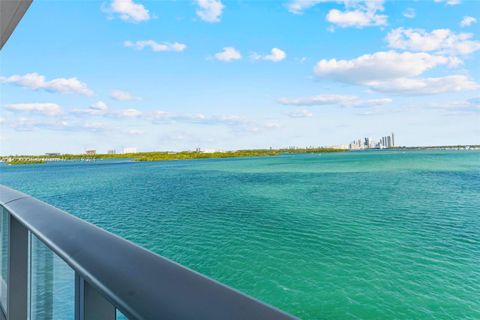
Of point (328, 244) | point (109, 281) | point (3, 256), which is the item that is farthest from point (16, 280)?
point (328, 244)

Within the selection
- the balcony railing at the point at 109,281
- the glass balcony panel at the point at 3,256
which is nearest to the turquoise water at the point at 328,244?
the glass balcony panel at the point at 3,256

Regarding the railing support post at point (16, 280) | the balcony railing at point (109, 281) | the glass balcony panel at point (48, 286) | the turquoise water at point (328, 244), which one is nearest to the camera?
the balcony railing at point (109, 281)

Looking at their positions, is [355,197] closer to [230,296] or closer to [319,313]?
[319,313]

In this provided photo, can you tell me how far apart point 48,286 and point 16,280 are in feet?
1.05

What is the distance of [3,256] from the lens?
4.45ft

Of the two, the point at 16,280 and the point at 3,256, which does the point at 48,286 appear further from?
the point at 3,256

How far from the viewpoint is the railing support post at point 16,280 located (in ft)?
3.86

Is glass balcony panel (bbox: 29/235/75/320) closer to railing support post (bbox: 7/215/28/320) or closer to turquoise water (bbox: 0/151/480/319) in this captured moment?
railing support post (bbox: 7/215/28/320)

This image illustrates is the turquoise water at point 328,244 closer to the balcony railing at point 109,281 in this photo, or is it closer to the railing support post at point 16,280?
the railing support post at point 16,280

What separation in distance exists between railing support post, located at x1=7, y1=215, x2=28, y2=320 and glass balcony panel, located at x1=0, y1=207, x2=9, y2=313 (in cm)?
11

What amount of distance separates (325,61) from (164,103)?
53.9 meters

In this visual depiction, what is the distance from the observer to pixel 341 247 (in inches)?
537

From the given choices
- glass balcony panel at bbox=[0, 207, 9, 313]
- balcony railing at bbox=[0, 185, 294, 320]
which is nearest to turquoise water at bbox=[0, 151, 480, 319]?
glass balcony panel at bbox=[0, 207, 9, 313]

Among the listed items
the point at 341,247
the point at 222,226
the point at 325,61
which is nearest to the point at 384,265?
the point at 341,247
